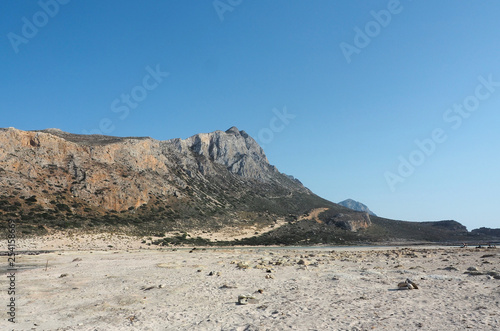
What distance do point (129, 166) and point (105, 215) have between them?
25.0 m

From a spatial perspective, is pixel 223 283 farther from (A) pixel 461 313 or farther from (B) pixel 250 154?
(B) pixel 250 154

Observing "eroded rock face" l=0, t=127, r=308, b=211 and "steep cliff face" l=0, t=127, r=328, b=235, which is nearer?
"steep cliff face" l=0, t=127, r=328, b=235

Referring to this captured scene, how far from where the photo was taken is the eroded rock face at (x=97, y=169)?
68312mm

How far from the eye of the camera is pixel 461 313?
11266 mm

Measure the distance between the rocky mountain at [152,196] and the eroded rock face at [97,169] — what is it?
0.21m

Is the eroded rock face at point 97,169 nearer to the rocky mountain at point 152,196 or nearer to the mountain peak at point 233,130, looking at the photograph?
the rocky mountain at point 152,196

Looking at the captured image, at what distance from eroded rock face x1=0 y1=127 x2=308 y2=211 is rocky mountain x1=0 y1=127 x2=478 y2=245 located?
0.21m

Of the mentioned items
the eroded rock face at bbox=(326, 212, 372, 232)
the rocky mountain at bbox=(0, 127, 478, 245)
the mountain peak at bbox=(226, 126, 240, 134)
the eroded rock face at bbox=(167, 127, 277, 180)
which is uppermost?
the mountain peak at bbox=(226, 126, 240, 134)

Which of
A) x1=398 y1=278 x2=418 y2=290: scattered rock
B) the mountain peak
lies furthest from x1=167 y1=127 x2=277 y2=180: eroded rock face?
x1=398 y1=278 x2=418 y2=290: scattered rock

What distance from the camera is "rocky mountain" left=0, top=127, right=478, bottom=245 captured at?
6316 cm

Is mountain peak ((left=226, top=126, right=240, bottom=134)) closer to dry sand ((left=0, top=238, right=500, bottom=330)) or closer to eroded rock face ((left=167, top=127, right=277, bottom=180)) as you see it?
eroded rock face ((left=167, top=127, right=277, bottom=180))

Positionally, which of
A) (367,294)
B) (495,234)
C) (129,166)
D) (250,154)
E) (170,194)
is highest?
(250,154)

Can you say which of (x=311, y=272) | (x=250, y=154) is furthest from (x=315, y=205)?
(x=311, y=272)

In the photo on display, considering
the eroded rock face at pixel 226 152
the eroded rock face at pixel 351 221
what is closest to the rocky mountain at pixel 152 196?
the eroded rock face at pixel 351 221
